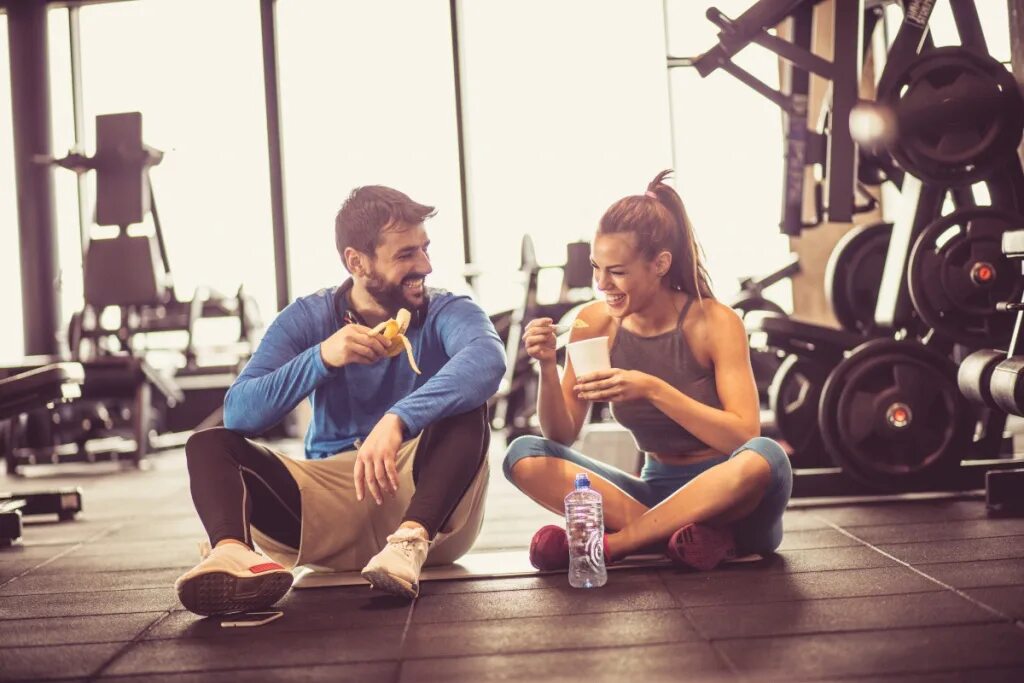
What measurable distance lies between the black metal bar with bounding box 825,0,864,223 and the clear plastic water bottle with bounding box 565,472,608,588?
1.66 m

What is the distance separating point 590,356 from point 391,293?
0.50 meters

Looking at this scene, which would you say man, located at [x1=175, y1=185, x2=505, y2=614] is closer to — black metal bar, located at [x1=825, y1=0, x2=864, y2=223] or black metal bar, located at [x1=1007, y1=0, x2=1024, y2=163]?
black metal bar, located at [x1=825, y1=0, x2=864, y2=223]

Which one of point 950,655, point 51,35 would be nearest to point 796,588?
point 950,655

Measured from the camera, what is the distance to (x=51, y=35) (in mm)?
8047

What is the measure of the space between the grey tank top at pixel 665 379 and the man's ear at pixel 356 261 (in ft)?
1.99

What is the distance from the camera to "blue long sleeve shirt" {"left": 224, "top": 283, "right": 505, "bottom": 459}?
2225 mm

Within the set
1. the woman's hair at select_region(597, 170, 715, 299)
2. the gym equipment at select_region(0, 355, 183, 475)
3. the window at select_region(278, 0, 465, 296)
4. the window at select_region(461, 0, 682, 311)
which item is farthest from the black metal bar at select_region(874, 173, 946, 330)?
the window at select_region(278, 0, 465, 296)

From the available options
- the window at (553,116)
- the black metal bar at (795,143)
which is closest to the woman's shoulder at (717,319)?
the black metal bar at (795,143)

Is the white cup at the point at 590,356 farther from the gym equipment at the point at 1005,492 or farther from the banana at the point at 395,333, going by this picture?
the gym equipment at the point at 1005,492

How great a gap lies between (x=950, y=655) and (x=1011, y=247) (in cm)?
148

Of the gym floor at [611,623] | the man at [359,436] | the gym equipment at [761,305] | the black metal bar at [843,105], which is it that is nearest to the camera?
the gym floor at [611,623]

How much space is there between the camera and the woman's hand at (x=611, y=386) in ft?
7.06

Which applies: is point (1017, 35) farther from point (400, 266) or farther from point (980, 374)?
point (400, 266)

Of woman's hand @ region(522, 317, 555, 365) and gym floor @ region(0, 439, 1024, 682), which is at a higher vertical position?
woman's hand @ region(522, 317, 555, 365)
